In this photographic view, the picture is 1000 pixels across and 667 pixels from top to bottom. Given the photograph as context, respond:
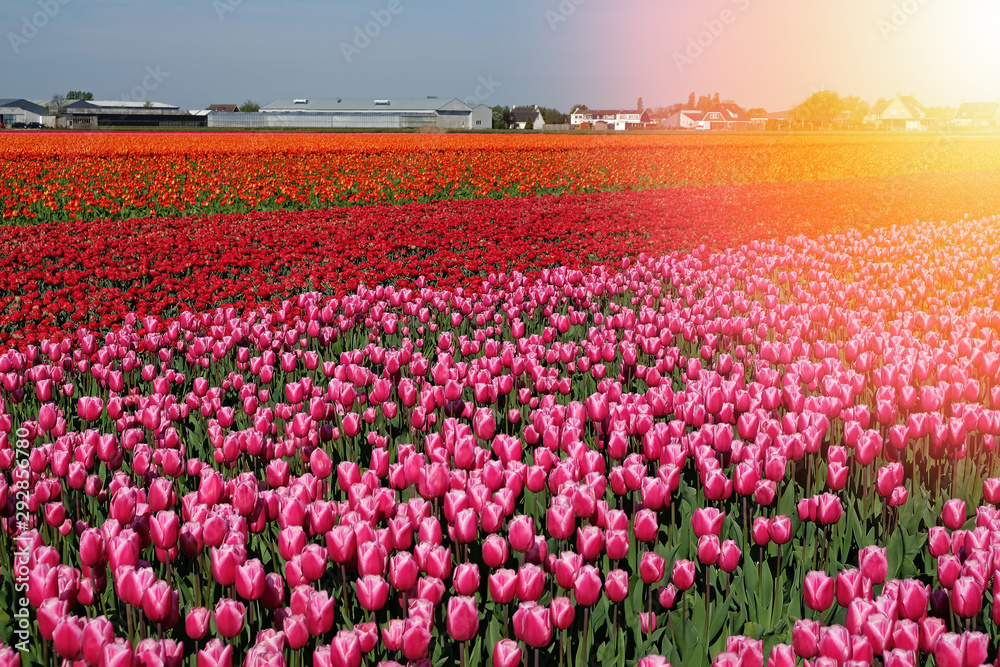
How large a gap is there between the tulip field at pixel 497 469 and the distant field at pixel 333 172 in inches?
349

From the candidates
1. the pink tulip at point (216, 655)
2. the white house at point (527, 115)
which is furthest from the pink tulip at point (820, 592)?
the white house at point (527, 115)

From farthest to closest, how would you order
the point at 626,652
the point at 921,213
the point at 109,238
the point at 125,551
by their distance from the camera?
the point at 921,213, the point at 109,238, the point at 626,652, the point at 125,551

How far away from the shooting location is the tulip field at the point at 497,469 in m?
2.21

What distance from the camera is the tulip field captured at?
2211 mm

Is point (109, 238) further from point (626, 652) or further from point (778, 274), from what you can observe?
point (626, 652)

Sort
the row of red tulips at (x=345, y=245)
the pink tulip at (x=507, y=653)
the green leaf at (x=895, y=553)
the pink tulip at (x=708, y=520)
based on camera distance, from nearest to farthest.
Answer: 1. the pink tulip at (x=507, y=653)
2. the pink tulip at (x=708, y=520)
3. the green leaf at (x=895, y=553)
4. the row of red tulips at (x=345, y=245)

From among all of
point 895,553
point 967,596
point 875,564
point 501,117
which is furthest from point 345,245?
point 501,117

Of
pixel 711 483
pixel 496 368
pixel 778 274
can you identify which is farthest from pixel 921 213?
pixel 711 483

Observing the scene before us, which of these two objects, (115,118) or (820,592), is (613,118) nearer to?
(115,118)

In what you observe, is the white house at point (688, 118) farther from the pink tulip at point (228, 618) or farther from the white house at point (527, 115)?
the pink tulip at point (228, 618)

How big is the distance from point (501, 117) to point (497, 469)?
341 feet

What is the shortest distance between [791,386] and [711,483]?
112cm

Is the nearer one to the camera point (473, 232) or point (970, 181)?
point (473, 232)

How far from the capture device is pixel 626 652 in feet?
8.71
